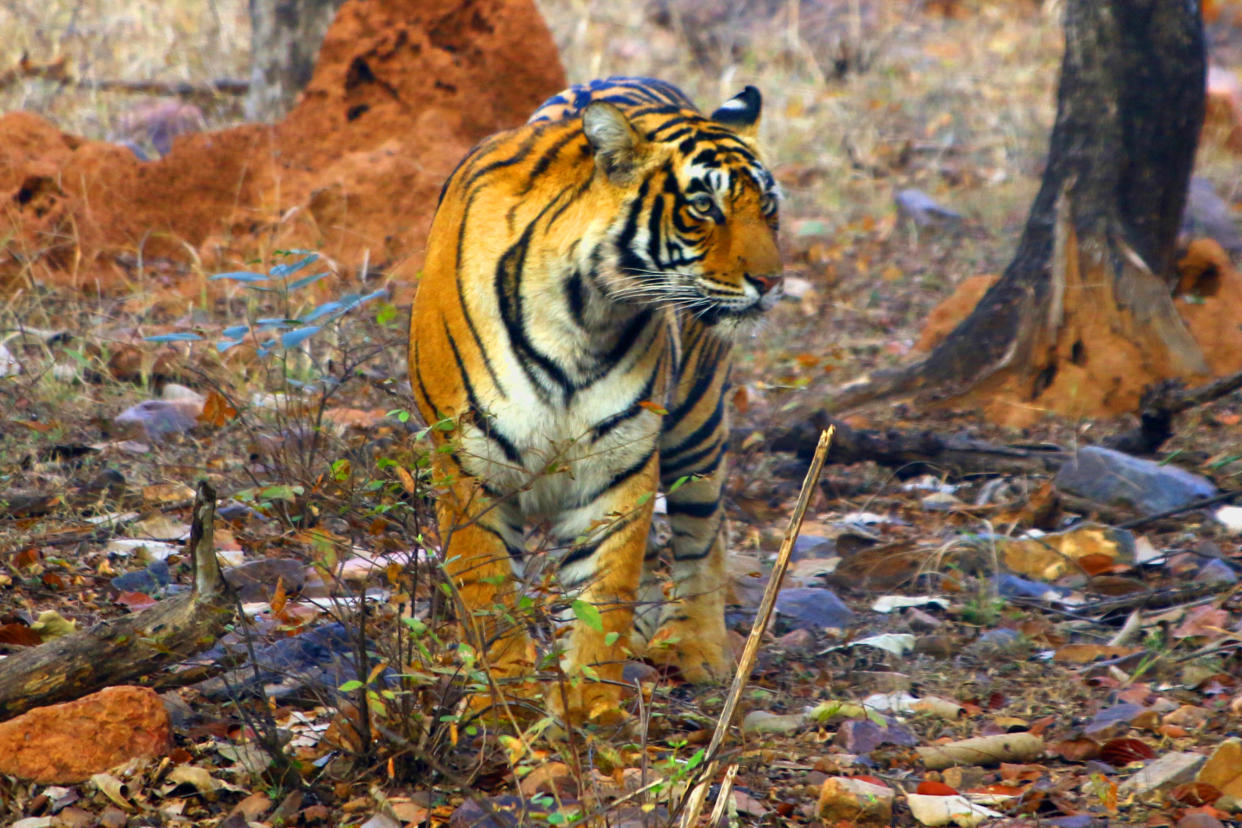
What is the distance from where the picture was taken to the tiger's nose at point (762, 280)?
3.12 metres

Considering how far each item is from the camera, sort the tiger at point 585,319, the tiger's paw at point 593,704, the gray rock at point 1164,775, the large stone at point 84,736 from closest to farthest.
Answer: the large stone at point 84,736, the gray rock at point 1164,775, the tiger's paw at point 593,704, the tiger at point 585,319

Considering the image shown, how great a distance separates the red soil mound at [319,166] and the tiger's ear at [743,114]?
308 cm

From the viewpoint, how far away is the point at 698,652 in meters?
3.82

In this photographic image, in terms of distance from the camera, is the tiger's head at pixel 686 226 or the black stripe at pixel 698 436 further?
the black stripe at pixel 698 436

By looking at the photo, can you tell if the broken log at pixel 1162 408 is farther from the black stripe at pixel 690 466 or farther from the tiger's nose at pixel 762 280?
the tiger's nose at pixel 762 280

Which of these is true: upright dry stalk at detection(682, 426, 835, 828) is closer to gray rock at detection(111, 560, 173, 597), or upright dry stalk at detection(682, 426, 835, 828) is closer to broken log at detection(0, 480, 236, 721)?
broken log at detection(0, 480, 236, 721)

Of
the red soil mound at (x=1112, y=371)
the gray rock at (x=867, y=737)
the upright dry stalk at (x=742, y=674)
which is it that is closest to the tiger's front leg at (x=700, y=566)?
the gray rock at (x=867, y=737)

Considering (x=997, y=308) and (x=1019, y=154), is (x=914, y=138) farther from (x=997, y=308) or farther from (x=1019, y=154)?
(x=997, y=308)

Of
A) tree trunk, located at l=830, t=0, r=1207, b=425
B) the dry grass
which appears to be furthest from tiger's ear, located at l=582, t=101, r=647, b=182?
the dry grass

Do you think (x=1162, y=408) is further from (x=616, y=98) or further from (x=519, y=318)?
(x=519, y=318)

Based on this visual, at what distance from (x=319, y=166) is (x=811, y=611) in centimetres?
428

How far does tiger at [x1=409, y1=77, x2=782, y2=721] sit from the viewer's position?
10.3 ft

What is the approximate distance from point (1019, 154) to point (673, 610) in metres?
7.01

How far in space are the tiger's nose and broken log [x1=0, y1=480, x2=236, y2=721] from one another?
1.35m
